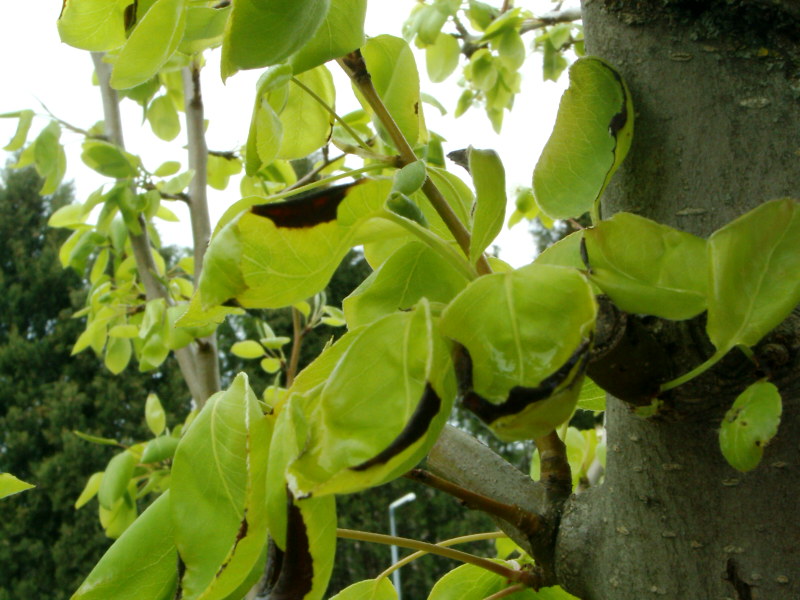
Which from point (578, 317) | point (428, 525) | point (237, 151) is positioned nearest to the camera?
point (578, 317)

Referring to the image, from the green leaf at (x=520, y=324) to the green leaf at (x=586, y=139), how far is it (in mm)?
85

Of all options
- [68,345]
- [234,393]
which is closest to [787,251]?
[234,393]

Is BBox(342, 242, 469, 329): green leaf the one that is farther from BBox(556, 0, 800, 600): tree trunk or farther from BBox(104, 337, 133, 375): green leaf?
BBox(104, 337, 133, 375): green leaf

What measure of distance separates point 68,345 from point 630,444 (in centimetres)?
868

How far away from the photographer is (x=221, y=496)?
0.72ft

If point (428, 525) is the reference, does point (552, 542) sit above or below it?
above

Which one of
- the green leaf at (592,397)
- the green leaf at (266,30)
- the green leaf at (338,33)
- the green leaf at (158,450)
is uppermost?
the green leaf at (266,30)

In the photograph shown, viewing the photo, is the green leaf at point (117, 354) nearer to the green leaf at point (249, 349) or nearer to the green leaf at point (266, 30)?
the green leaf at point (249, 349)

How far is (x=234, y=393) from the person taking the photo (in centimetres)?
24

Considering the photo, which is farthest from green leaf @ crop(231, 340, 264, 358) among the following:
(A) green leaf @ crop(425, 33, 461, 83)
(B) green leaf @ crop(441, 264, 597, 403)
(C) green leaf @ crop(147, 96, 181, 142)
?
(B) green leaf @ crop(441, 264, 597, 403)

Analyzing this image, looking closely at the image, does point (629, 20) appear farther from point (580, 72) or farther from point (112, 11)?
point (112, 11)

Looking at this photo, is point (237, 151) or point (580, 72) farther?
point (237, 151)

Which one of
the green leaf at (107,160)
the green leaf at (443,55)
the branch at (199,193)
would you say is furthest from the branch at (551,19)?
the green leaf at (107,160)

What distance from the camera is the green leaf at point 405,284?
261mm
